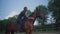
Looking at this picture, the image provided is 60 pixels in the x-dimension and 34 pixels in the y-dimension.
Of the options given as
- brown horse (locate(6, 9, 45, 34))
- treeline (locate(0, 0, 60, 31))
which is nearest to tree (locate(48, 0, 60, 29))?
treeline (locate(0, 0, 60, 31))

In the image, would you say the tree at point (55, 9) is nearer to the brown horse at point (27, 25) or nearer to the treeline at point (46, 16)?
the treeline at point (46, 16)

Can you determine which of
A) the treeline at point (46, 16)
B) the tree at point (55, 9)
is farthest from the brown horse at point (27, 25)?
the tree at point (55, 9)

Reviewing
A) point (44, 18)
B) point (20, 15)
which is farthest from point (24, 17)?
point (44, 18)

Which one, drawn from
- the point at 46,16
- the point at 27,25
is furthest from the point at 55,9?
the point at 27,25

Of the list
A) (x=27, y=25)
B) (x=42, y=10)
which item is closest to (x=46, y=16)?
(x=42, y=10)

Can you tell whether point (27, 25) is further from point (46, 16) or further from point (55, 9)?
point (55, 9)

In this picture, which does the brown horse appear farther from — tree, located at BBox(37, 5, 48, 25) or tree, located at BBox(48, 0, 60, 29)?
tree, located at BBox(48, 0, 60, 29)

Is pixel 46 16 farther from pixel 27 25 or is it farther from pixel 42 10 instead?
pixel 27 25

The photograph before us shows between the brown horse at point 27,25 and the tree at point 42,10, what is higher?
the tree at point 42,10

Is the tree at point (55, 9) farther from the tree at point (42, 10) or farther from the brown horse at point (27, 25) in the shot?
the brown horse at point (27, 25)

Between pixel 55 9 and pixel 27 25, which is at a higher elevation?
pixel 55 9

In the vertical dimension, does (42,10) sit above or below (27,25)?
above

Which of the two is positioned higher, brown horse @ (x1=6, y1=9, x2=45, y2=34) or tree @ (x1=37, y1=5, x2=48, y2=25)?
tree @ (x1=37, y1=5, x2=48, y2=25)

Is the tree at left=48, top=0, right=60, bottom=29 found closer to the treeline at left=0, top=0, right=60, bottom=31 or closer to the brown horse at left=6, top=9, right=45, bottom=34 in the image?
the treeline at left=0, top=0, right=60, bottom=31
